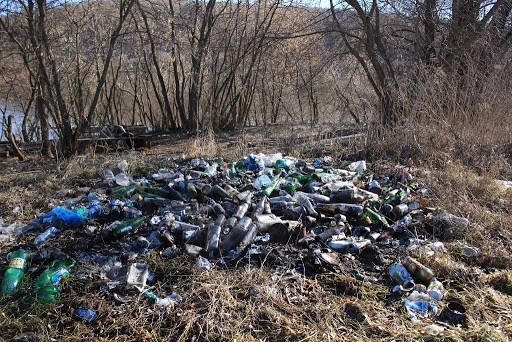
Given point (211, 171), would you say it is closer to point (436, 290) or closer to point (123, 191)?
point (123, 191)

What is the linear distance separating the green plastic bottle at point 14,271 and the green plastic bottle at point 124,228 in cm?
65

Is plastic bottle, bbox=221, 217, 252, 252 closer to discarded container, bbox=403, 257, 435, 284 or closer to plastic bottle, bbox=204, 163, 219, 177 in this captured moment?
discarded container, bbox=403, 257, 435, 284

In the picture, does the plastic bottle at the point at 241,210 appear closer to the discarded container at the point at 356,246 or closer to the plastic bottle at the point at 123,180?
the discarded container at the point at 356,246

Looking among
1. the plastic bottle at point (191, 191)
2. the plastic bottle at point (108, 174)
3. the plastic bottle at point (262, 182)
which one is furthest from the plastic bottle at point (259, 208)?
the plastic bottle at point (108, 174)

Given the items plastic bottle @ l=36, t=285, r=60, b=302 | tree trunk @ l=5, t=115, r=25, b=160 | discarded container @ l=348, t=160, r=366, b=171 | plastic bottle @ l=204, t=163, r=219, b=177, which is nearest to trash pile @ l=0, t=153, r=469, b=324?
plastic bottle @ l=36, t=285, r=60, b=302

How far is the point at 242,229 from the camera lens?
9.45 feet

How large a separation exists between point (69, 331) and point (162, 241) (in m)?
1.01

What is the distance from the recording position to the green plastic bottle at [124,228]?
116 inches

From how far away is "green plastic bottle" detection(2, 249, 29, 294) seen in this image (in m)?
2.22

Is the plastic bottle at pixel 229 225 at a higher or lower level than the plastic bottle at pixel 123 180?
lower

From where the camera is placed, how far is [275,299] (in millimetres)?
2141

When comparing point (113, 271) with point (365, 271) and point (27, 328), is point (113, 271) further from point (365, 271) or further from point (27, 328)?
point (365, 271)

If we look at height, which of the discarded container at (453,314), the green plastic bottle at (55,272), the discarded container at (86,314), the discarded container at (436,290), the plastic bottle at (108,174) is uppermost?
the plastic bottle at (108,174)

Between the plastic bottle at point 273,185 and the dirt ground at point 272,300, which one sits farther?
the plastic bottle at point 273,185
